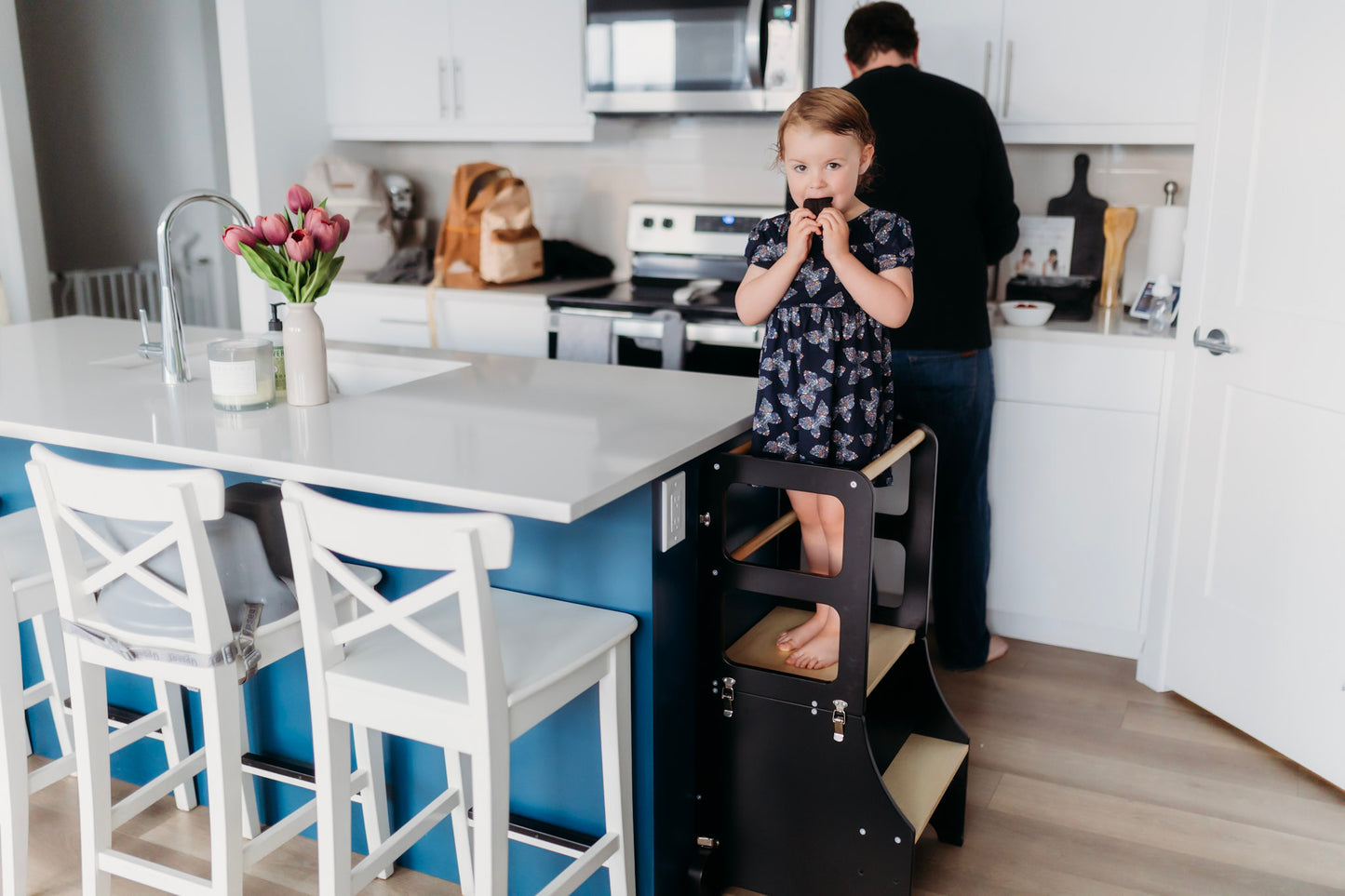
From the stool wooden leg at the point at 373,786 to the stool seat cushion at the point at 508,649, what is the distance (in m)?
0.32

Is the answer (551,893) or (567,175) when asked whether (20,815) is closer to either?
(551,893)

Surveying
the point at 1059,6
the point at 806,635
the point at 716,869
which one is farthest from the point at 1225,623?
the point at 1059,6

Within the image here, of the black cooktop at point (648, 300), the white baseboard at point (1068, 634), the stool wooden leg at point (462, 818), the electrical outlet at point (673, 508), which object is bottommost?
the white baseboard at point (1068, 634)

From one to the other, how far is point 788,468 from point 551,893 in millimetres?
729

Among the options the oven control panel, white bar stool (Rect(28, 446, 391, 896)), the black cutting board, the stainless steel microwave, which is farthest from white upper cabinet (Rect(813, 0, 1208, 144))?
white bar stool (Rect(28, 446, 391, 896))

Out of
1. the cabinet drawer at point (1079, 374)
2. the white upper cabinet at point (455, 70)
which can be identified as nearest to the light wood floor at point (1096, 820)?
the cabinet drawer at point (1079, 374)

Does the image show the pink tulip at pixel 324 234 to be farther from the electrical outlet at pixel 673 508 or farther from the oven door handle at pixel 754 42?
the oven door handle at pixel 754 42

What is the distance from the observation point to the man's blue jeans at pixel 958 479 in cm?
269

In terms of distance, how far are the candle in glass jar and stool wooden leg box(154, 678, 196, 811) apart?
2.05ft

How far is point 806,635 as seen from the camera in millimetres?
1953

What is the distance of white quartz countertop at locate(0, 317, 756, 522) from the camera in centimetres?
155

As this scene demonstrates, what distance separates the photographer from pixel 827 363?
1.82 metres

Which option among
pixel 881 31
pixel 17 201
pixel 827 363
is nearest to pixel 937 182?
pixel 881 31

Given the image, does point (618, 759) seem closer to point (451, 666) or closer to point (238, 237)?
point (451, 666)
